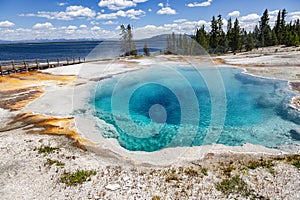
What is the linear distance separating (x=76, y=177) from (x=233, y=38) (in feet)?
199

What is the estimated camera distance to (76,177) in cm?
855

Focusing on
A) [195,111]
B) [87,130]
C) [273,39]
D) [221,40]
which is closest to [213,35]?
[221,40]

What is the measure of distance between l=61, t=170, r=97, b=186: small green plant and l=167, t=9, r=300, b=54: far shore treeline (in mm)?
55676

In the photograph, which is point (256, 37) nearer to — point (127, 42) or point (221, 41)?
point (221, 41)

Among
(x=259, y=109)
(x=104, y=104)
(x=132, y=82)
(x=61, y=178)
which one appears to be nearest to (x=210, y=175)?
(x=61, y=178)

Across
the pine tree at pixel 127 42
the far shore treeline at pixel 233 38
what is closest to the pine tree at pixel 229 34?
the far shore treeline at pixel 233 38

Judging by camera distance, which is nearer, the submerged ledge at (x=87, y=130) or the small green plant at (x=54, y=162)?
the small green plant at (x=54, y=162)

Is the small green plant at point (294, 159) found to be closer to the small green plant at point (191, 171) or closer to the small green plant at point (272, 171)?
the small green plant at point (272, 171)

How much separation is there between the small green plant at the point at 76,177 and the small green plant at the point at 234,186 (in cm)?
504

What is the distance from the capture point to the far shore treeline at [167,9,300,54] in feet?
196

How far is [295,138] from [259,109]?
556cm

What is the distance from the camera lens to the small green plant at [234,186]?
7549 millimetres

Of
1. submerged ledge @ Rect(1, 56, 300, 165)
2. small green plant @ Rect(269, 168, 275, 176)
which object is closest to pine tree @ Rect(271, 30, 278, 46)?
submerged ledge @ Rect(1, 56, 300, 165)

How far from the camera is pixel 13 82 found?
84.1 feet
